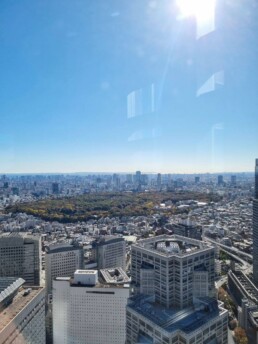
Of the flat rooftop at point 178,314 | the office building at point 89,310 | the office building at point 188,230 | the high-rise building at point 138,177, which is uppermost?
the high-rise building at point 138,177

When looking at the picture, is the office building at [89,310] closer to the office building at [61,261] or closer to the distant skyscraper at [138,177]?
the office building at [61,261]

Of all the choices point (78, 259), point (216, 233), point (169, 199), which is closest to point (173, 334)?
point (78, 259)

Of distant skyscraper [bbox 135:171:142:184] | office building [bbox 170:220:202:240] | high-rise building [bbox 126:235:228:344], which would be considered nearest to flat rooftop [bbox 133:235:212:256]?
high-rise building [bbox 126:235:228:344]

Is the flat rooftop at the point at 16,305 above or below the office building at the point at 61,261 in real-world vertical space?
above

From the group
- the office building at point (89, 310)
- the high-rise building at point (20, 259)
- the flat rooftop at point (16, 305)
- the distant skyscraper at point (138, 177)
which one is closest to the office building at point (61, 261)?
the high-rise building at point (20, 259)

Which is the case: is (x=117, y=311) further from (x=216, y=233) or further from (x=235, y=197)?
(x=235, y=197)

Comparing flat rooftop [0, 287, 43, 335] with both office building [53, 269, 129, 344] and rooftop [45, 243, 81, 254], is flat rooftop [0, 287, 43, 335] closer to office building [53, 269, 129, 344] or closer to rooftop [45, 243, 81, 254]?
office building [53, 269, 129, 344]
